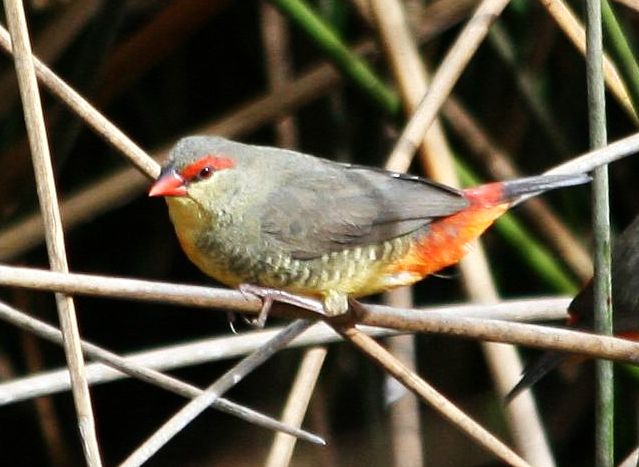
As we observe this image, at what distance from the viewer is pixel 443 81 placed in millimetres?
2443

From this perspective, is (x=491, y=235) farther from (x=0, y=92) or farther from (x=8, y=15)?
(x=8, y=15)

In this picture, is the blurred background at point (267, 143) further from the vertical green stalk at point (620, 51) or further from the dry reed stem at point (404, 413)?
the vertical green stalk at point (620, 51)

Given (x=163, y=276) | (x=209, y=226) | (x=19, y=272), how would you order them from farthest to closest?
(x=163, y=276) < (x=209, y=226) < (x=19, y=272)

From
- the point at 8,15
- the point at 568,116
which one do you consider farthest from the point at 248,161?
the point at 568,116

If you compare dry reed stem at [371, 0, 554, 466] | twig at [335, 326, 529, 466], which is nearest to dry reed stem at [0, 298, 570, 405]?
twig at [335, 326, 529, 466]

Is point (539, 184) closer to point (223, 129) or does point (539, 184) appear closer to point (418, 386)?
point (418, 386)

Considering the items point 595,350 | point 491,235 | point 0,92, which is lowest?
point 595,350

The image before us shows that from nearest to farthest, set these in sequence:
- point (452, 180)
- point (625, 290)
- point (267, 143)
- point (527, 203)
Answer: point (452, 180)
point (625, 290)
point (527, 203)
point (267, 143)

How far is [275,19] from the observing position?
335 cm

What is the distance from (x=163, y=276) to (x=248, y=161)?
115 centimetres

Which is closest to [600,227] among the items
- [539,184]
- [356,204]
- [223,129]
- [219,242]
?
[539,184]

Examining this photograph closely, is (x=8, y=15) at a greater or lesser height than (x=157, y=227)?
lesser

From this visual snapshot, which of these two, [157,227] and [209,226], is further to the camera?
[157,227]

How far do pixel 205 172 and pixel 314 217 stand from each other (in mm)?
217
